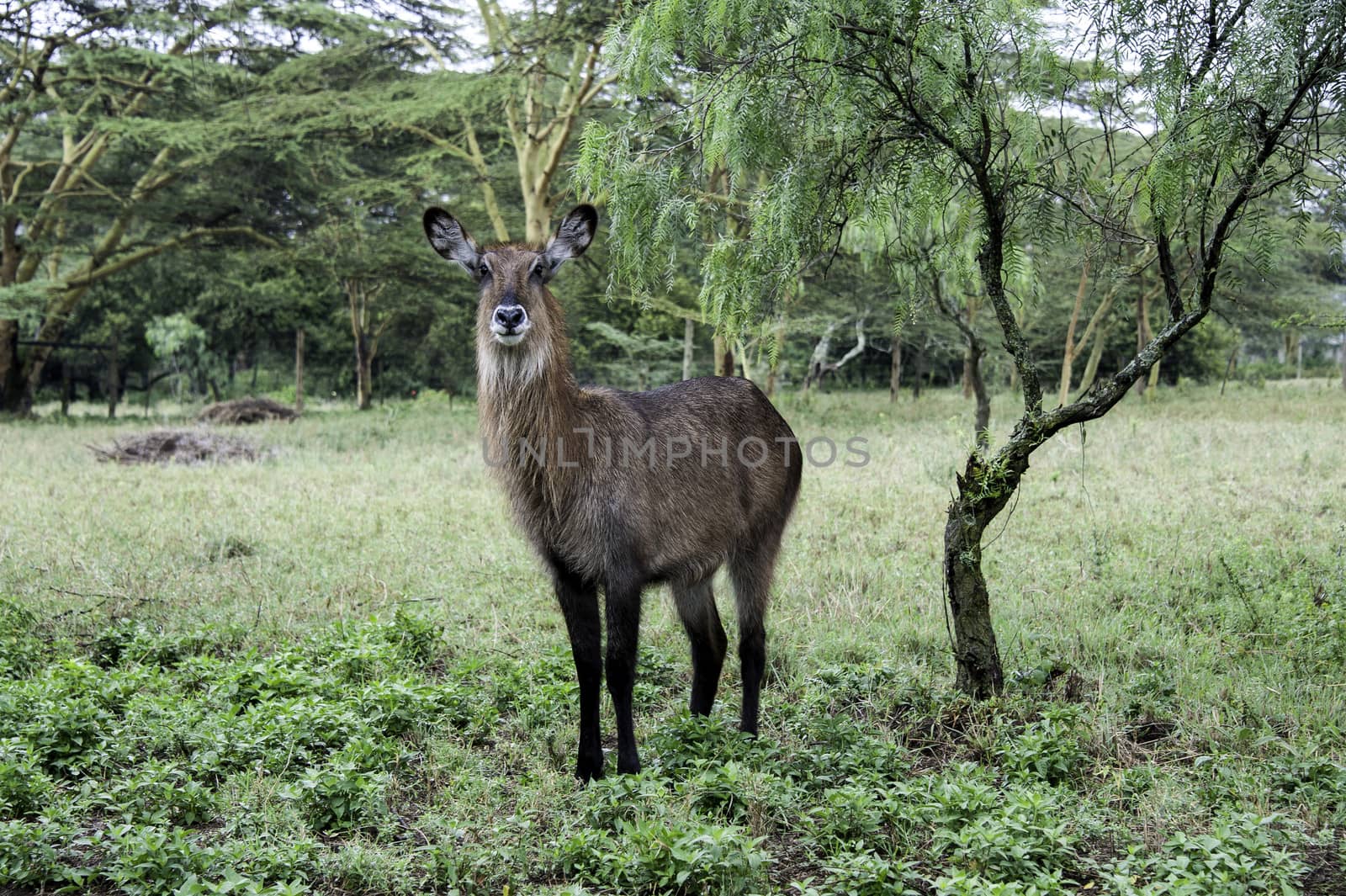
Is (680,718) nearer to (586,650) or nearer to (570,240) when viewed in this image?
(586,650)

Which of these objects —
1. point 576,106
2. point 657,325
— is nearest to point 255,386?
point 657,325

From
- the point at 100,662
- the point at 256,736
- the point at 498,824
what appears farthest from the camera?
the point at 100,662

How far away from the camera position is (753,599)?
4.31 meters

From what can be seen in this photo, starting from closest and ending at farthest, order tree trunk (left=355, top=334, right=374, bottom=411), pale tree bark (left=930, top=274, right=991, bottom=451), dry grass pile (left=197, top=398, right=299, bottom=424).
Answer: pale tree bark (left=930, top=274, right=991, bottom=451) < dry grass pile (left=197, top=398, right=299, bottom=424) < tree trunk (left=355, top=334, right=374, bottom=411)

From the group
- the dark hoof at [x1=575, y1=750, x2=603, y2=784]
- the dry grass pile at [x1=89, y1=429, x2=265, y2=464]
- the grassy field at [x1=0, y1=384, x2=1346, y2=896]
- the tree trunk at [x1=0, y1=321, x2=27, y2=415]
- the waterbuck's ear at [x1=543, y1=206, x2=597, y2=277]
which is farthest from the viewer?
the tree trunk at [x1=0, y1=321, x2=27, y2=415]

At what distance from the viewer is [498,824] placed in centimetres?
316

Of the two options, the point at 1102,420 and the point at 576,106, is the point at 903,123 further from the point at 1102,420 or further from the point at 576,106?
the point at 1102,420

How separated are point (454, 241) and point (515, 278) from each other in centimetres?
36

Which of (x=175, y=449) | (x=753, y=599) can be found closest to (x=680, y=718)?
(x=753, y=599)

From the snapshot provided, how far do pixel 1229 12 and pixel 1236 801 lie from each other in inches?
105

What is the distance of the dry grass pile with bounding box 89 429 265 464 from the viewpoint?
11.7 meters

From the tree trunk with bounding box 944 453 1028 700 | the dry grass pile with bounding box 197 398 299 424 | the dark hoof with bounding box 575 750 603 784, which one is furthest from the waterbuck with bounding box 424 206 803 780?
the dry grass pile with bounding box 197 398 299 424

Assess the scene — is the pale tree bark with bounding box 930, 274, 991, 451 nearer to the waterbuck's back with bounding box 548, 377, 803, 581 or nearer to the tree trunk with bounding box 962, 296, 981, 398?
the tree trunk with bounding box 962, 296, 981, 398

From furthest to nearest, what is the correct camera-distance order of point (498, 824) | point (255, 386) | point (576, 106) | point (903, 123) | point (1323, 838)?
point (255, 386) < point (576, 106) < point (903, 123) < point (498, 824) < point (1323, 838)
